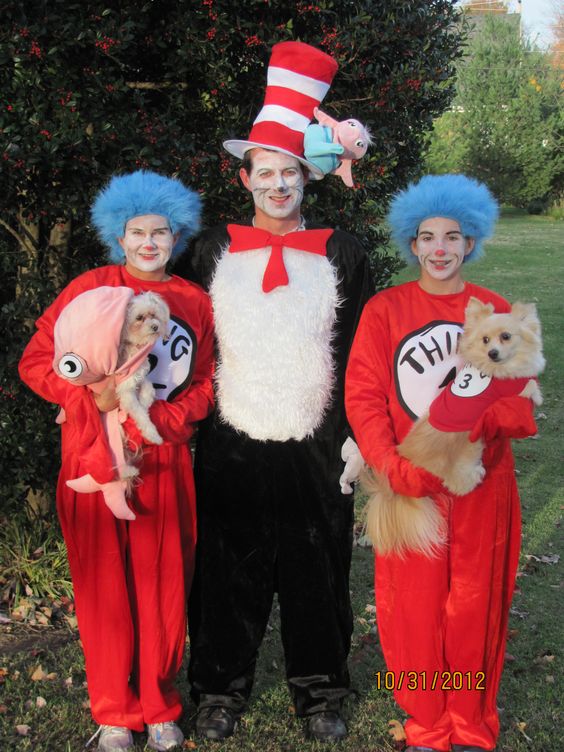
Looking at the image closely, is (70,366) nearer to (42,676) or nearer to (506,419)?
(506,419)

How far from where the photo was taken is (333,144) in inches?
130

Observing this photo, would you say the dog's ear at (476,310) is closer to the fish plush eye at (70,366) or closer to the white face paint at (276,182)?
the white face paint at (276,182)

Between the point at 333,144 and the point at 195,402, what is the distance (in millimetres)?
1166

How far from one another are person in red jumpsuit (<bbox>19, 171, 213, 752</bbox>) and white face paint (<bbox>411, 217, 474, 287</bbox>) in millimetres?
924

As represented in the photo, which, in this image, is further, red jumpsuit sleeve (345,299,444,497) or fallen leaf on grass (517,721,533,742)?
fallen leaf on grass (517,721,533,742)

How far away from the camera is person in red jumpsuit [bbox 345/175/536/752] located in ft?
10.1

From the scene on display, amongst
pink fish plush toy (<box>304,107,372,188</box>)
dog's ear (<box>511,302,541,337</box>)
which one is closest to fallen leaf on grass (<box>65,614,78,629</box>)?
pink fish plush toy (<box>304,107,372,188</box>)

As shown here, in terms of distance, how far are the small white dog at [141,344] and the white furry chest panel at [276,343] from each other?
1.31ft

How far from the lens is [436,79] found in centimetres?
457

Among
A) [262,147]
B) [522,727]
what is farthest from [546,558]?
[262,147]

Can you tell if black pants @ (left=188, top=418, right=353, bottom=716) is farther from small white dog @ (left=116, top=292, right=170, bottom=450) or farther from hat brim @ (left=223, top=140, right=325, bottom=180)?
hat brim @ (left=223, top=140, right=325, bottom=180)

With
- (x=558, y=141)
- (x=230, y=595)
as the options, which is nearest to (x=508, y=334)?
(x=230, y=595)

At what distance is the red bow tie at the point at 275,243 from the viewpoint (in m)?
3.32
